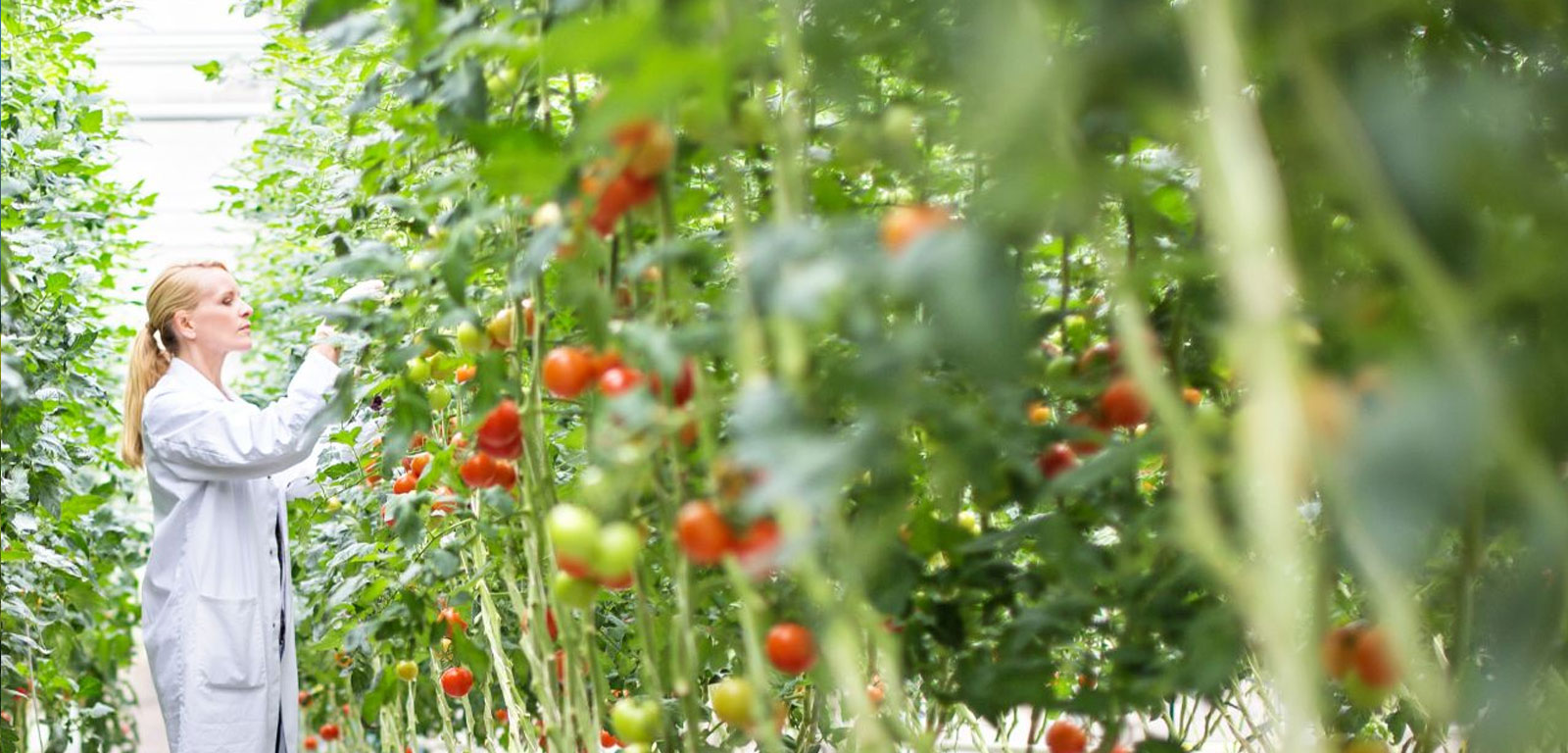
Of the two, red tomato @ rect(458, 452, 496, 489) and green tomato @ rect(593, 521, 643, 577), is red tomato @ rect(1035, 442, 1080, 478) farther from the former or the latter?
red tomato @ rect(458, 452, 496, 489)

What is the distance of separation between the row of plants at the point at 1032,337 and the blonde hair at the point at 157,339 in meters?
1.28

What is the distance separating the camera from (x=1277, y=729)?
1.58 metres

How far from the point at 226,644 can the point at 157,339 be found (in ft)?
1.70

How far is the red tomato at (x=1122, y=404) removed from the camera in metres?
0.81

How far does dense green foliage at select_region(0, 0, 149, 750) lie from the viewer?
2.18 meters

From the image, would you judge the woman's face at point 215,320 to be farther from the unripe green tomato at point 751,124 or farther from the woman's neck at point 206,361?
the unripe green tomato at point 751,124

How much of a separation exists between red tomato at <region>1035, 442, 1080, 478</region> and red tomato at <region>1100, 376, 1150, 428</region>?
0.10ft

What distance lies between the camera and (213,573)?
2287 mm

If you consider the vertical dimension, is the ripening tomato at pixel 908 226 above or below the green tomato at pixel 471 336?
below

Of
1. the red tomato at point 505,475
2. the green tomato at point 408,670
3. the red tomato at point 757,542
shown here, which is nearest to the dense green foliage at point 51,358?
the green tomato at point 408,670

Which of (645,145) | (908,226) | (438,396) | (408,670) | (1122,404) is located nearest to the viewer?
(908,226)

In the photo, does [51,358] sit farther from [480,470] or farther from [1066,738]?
[1066,738]

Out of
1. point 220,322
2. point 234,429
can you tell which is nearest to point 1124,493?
point 234,429

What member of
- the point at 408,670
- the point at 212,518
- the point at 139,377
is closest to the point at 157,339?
the point at 139,377
